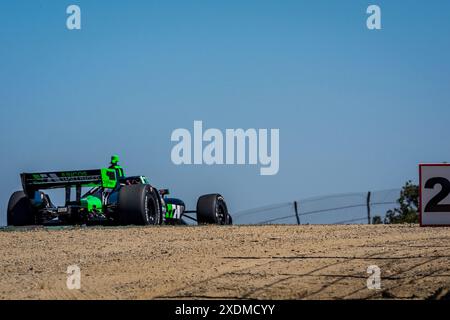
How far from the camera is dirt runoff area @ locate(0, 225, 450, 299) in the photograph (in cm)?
1213

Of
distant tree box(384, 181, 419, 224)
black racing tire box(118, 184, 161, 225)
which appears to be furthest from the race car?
distant tree box(384, 181, 419, 224)

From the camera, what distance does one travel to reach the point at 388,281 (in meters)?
12.5

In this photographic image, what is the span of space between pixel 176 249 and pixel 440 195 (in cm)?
421

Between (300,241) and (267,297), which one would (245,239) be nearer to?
(300,241)

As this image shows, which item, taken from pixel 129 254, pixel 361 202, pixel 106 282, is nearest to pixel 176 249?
pixel 129 254

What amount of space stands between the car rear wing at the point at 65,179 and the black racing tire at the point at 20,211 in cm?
85

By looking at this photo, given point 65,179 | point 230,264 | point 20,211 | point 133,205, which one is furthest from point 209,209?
point 230,264

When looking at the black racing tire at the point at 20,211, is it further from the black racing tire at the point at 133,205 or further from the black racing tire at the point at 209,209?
the black racing tire at the point at 209,209

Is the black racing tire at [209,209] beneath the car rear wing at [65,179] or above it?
beneath

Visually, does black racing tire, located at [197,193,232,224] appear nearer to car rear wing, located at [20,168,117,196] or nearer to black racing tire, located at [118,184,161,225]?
black racing tire, located at [118,184,161,225]

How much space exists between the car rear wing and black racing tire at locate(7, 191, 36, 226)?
2.79 ft

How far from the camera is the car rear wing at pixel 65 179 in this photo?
24.0 m

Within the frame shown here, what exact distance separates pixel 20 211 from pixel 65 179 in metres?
2.10

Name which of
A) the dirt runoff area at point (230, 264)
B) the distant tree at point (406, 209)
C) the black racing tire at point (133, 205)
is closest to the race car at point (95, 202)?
the black racing tire at point (133, 205)
